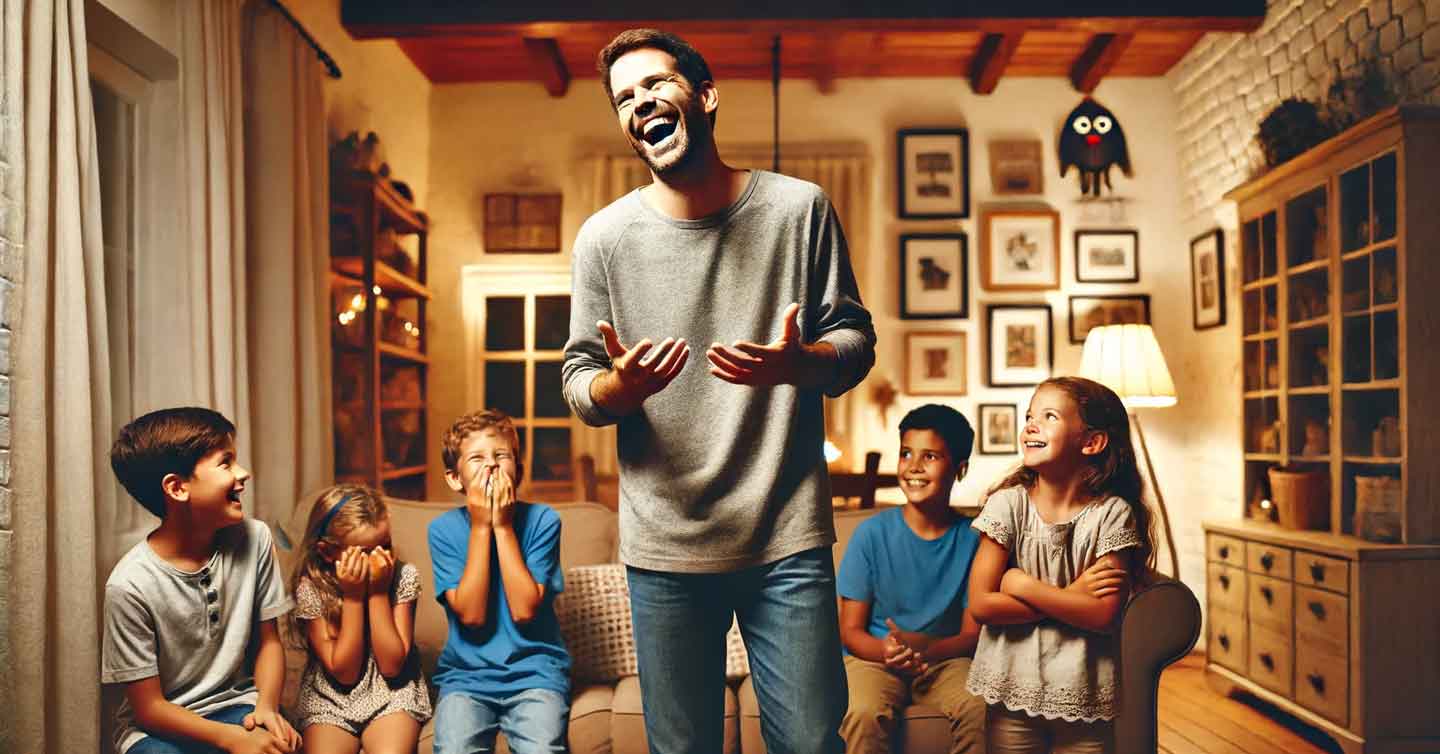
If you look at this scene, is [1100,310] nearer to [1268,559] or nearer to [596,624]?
[1268,559]

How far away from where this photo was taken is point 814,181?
16.3ft

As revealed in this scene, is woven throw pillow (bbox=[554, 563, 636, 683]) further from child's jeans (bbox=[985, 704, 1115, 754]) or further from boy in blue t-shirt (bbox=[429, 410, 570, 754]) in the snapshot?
child's jeans (bbox=[985, 704, 1115, 754])

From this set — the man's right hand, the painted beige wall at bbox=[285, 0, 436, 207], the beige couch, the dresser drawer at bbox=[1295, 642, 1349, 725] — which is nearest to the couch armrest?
the beige couch

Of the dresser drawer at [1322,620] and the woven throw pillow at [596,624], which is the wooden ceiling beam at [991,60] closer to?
the dresser drawer at [1322,620]

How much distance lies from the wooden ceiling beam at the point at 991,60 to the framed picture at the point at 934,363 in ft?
4.08

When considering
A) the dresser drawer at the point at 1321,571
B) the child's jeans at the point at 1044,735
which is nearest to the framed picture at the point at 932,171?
the dresser drawer at the point at 1321,571

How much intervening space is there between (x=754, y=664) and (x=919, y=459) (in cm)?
125

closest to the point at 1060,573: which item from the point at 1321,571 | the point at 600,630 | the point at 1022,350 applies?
the point at 600,630

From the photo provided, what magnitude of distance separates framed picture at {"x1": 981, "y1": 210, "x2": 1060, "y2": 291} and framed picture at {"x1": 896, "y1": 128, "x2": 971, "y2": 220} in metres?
0.24

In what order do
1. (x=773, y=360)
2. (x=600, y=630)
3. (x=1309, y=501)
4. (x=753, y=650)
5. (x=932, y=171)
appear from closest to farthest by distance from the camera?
(x=773, y=360)
(x=753, y=650)
(x=600, y=630)
(x=1309, y=501)
(x=932, y=171)

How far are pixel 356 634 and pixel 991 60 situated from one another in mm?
3875

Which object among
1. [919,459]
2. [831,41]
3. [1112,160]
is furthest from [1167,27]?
[919,459]

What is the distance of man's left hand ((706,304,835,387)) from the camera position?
1.09 meters

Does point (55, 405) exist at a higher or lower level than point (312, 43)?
lower
